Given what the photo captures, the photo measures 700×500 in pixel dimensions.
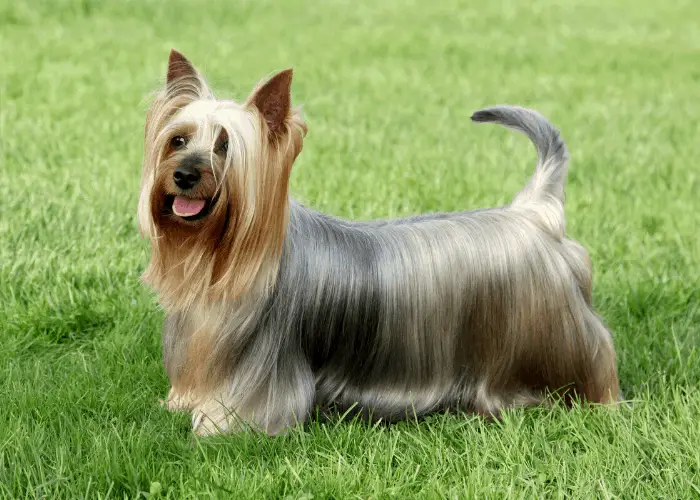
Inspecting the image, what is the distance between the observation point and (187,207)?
364 centimetres

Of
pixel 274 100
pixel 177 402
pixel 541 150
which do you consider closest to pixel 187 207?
pixel 274 100

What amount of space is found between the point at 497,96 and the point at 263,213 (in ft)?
27.1

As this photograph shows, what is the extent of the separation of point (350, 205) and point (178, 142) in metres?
3.54

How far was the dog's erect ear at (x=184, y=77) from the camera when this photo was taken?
379cm

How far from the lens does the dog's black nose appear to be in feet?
11.7

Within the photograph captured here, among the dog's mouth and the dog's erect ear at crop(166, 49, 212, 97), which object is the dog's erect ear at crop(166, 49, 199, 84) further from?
the dog's mouth

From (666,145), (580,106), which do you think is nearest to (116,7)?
(580,106)

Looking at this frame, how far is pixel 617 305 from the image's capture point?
5.81 meters

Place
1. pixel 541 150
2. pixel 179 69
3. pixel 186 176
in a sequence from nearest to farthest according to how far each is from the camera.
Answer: pixel 186 176, pixel 179 69, pixel 541 150

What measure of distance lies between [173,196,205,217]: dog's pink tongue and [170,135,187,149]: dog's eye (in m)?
0.22

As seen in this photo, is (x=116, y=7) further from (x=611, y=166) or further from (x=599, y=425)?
(x=599, y=425)

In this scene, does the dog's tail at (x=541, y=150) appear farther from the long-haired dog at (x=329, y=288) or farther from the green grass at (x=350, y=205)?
the green grass at (x=350, y=205)

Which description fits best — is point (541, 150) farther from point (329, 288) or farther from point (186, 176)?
point (186, 176)

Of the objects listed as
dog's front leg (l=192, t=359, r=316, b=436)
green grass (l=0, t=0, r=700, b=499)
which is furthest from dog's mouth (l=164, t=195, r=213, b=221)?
dog's front leg (l=192, t=359, r=316, b=436)
